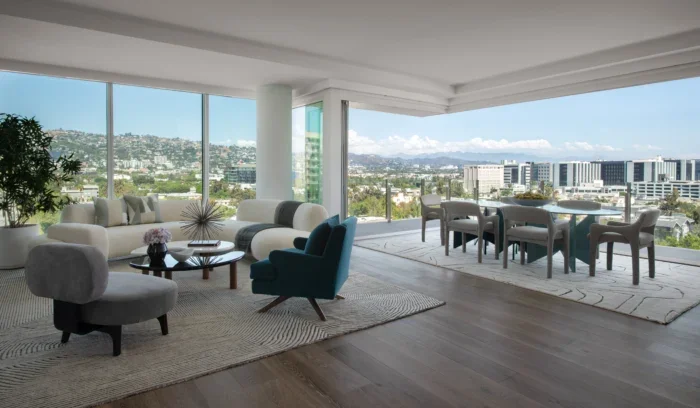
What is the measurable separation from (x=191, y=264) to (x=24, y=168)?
295cm

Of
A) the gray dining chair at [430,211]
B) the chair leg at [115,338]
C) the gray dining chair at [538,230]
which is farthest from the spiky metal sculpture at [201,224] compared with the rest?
the gray dining chair at [538,230]

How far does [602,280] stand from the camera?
464 cm

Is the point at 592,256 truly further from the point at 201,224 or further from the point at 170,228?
the point at 170,228

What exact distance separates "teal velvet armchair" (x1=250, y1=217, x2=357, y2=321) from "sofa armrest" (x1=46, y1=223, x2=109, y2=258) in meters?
2.49

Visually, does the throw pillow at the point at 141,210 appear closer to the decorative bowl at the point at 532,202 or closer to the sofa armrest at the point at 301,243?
the sofa armrest at the point at 301,243

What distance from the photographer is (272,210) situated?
634 cm

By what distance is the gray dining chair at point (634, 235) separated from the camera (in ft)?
14.6

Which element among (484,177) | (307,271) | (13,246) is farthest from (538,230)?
(13,246)

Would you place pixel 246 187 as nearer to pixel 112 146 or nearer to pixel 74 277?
pixel 112 146

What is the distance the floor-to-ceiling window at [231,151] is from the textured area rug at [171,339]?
3.39m

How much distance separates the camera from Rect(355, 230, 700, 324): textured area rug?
3.78 m

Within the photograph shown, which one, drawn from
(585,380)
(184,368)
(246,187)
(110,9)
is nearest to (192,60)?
(110,9)

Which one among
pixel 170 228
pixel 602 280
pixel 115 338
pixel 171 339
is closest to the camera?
pixel 115 338

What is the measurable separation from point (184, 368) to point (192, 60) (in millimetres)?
4303
